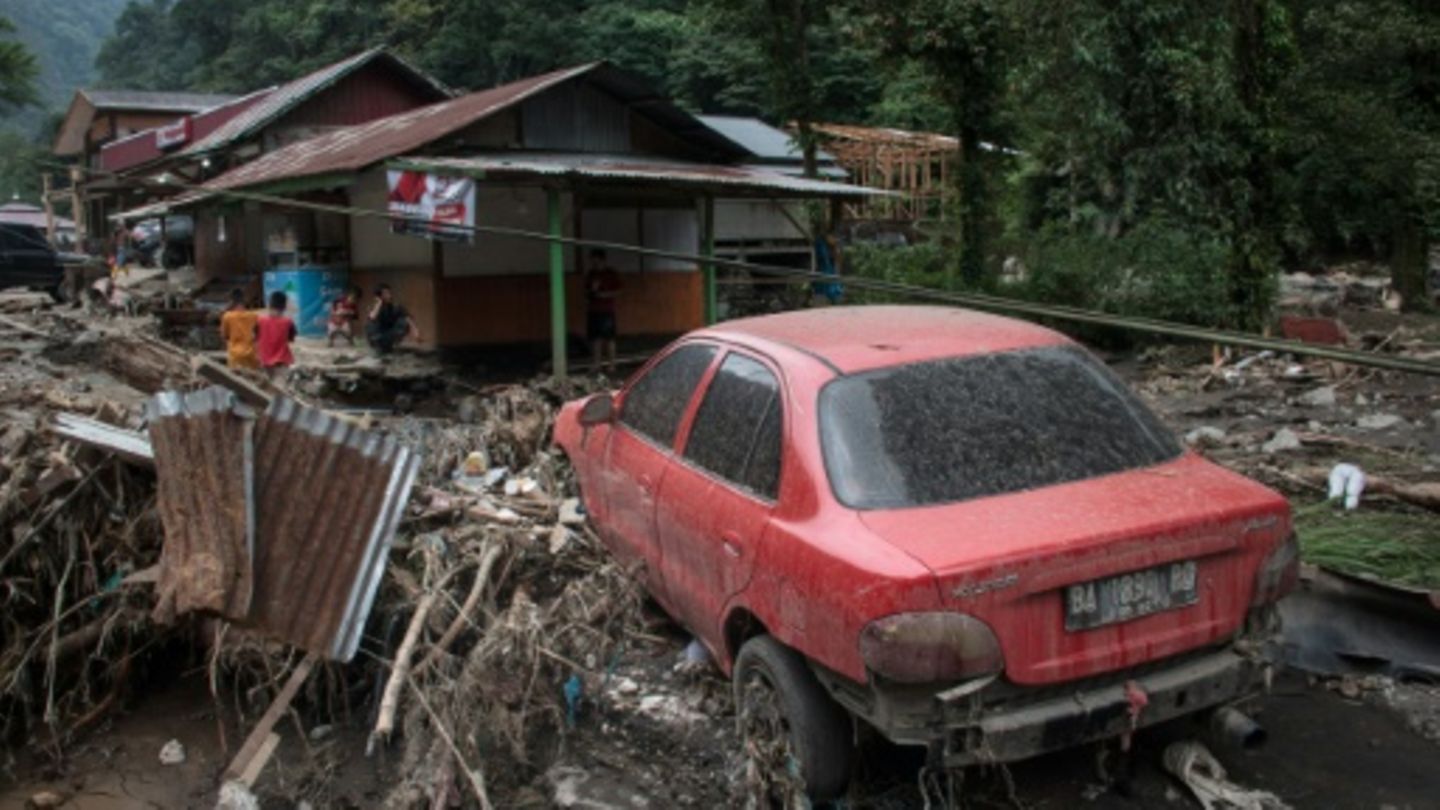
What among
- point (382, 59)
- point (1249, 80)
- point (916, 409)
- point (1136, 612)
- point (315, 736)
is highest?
point (382, 59)

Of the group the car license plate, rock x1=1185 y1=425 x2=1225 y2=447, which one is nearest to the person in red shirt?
rock x1=1185 y1=425 x2=1225 y2=447

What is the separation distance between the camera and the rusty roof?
44.9 feet

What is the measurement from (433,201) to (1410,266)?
58.1 feet

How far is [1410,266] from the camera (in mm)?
20594

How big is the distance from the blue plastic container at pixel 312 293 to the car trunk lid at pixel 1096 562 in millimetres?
14536

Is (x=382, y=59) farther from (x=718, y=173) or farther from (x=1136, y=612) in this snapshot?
(x=1136, y=612)

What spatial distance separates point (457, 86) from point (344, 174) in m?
35.6

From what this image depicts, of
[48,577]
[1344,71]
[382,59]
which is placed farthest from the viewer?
[382,59]

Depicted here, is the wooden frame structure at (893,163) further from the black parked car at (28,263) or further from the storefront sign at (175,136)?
the black parked car at (28,263)

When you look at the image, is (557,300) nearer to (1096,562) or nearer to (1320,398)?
(1320,398)

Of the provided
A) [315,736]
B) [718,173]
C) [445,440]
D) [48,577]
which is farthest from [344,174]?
[315,736]

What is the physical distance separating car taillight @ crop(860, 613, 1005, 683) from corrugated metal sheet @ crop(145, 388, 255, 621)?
2701 millimetres

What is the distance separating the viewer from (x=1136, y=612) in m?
3.45

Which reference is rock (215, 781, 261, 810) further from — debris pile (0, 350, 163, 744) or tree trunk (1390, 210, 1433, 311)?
tree trunk (1390, 210, 1433, 311)
